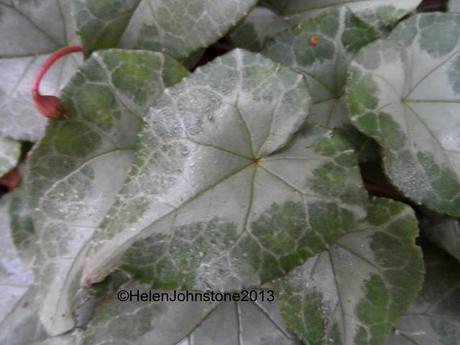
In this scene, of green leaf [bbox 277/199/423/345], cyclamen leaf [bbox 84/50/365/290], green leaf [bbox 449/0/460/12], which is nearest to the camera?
cyclamen leaf [bbox 84/50/365/290]

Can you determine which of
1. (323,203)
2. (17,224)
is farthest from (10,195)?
(323,203)

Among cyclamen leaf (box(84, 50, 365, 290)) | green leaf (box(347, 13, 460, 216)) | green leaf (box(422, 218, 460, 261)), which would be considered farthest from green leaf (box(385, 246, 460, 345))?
cyclamen leaf (box(84, 50, 365, 290))

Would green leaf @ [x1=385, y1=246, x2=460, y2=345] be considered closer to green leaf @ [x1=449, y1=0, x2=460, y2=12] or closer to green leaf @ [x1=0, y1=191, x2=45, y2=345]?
green leaf @ [x1=449, y1=0, x2=460, y2=12]

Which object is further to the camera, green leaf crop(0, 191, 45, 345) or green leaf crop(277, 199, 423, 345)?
green leaf crop(0, 191, 45, 345)

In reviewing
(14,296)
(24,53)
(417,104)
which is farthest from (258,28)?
(14,296)

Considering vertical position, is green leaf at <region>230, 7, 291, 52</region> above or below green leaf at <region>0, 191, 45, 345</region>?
above

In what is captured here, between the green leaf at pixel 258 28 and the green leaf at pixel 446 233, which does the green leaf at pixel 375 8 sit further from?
the green leaf at pixel 446 233

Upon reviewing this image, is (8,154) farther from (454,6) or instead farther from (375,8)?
(454,6)
